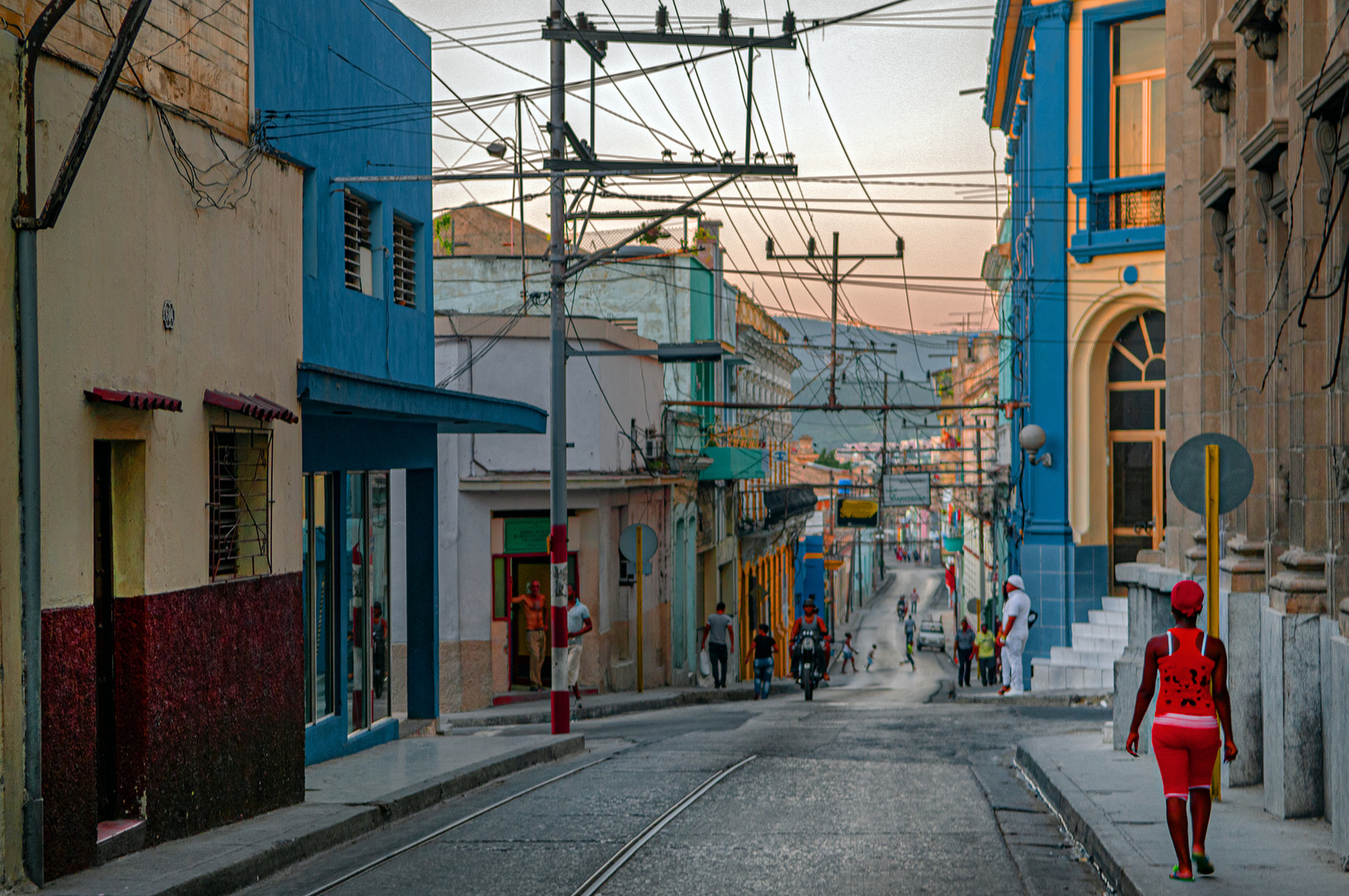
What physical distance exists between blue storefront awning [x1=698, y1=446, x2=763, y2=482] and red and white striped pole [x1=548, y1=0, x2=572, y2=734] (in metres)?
16.7

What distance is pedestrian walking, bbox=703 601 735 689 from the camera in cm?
2634

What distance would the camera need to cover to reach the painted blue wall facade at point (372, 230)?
12.1 m

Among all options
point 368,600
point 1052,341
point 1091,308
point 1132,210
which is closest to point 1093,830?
point 368,600

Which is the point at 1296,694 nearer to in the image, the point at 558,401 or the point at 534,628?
the point at 558,401

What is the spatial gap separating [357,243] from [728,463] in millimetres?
21015

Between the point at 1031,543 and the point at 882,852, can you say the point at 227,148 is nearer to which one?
the point at 882,852

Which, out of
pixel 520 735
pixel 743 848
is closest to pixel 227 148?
pixel 743 848

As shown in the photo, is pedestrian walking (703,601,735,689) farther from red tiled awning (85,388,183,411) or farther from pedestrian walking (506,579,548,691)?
red tiled awning (85,388,183,411)

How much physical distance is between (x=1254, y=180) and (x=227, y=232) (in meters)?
7.74

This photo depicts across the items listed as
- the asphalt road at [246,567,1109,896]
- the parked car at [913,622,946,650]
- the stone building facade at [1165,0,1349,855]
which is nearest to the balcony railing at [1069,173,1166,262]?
the asphalt road at [246,567,1109,896]

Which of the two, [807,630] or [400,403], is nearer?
→ [400,403]

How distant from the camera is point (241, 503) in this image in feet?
34.2

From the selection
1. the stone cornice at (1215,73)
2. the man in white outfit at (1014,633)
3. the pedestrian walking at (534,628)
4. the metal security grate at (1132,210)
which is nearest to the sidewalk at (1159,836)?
the stone cornice at (1215,73)

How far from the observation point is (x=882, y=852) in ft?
29.2
